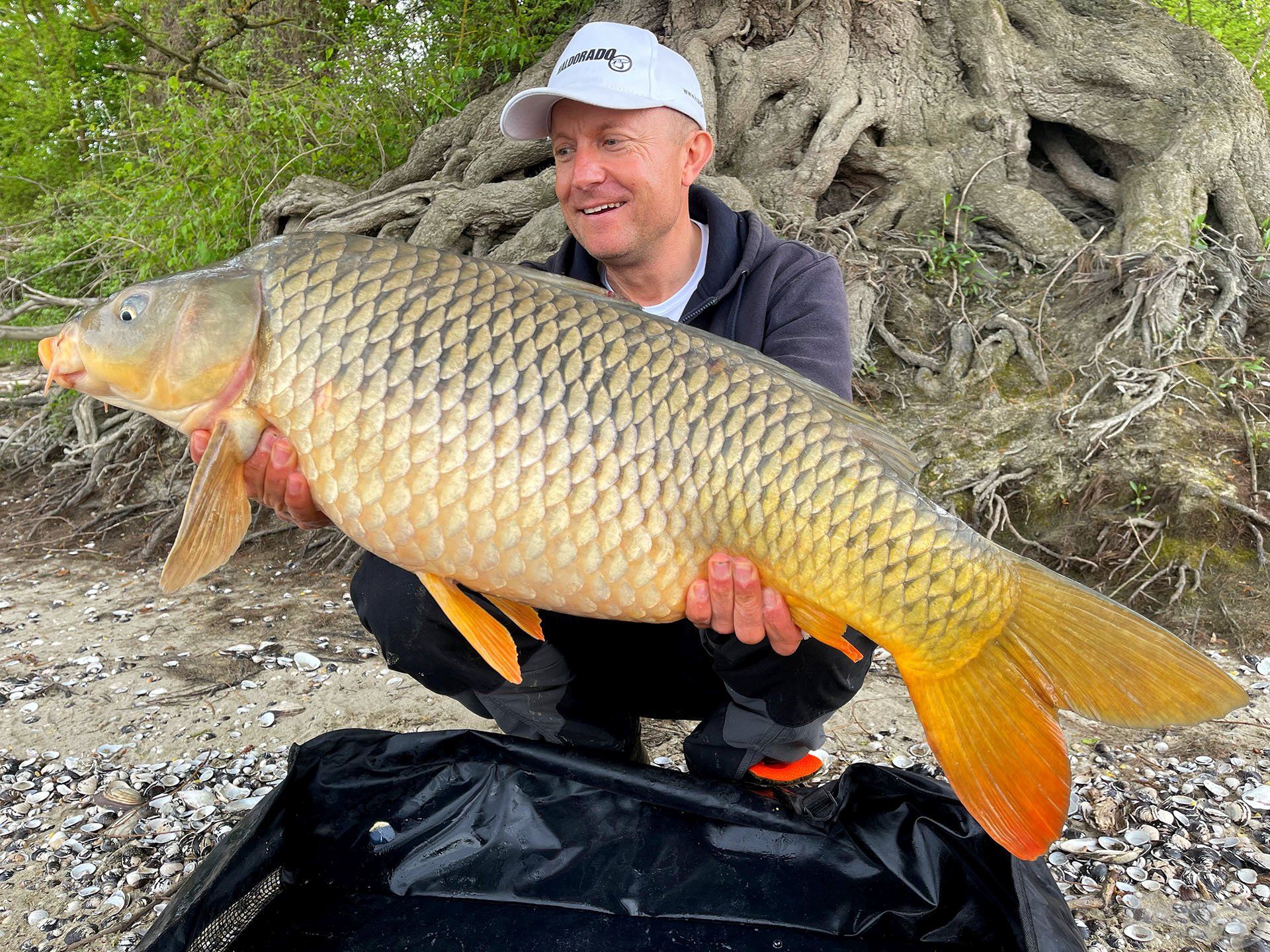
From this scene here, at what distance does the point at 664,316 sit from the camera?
1.44 metres

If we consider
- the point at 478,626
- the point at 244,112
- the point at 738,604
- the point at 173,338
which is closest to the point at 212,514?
the point at 173,338

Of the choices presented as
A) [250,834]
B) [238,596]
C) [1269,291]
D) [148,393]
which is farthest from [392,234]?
[1269,291]

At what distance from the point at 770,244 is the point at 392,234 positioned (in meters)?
1.81

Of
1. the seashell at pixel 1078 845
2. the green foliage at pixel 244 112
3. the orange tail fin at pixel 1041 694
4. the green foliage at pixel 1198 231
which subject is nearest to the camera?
the orange tail fin at pixel 1041 694

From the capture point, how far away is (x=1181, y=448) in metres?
2.47

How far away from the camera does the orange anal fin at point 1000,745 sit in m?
1.02

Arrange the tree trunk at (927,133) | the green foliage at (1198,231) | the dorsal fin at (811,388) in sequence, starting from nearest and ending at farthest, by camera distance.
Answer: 1. the dorsal fin at (811,388)
2. the green foliage at (1198,231)
3. the tree trunk at (927,133)

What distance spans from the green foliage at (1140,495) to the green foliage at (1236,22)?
2.77 m

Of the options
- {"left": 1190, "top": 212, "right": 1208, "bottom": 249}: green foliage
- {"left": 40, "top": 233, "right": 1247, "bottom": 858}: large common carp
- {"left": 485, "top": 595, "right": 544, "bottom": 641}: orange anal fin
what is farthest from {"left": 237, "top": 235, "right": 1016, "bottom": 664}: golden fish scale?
{"left": 1190, "top": 212, "right": 1208, "bottom": 249}: green foliage

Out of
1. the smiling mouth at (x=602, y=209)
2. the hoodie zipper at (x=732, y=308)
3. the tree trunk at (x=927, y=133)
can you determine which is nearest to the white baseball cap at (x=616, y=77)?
the smiling mouth at (x=602, y=209)

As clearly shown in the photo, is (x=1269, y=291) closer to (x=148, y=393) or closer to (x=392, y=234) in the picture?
(x=392, y=234)

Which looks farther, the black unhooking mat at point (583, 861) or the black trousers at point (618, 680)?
the black trousers at point (618, 680)

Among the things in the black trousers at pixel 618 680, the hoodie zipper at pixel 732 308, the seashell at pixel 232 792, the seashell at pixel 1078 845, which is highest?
the hoodie zipper at pixel 732 308

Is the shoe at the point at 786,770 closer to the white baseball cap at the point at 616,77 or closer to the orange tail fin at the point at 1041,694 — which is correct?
the orange tail fin at the point at 1041,694
